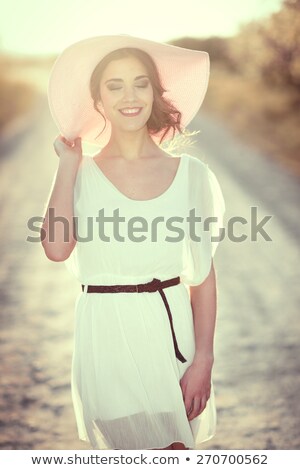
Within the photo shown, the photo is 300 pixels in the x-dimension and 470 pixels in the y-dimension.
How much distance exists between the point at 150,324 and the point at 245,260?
5.44 m

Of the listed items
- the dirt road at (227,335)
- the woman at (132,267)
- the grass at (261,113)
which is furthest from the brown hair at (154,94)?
the grass at (261,113)

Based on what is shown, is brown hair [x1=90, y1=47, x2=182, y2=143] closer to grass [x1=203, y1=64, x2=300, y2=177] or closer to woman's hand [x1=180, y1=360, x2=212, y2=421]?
woman's hand [x1=180, y1=360, x2=212, y2=421]

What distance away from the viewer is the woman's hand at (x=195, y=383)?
2344 millimetres

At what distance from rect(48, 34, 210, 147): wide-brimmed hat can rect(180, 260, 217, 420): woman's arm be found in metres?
0.49

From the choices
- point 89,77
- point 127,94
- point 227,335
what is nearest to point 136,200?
point 127,94

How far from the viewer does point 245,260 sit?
25.3 ft

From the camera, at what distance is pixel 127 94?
7.57 ft

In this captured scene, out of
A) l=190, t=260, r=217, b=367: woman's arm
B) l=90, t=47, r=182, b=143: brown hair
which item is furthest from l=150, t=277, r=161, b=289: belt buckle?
l=90, t=47, r=182, b=143: brown hair

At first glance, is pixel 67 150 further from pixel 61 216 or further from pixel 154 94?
pixel 154 94

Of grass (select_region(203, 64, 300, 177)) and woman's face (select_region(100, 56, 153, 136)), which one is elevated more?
grass (select_region(203, 64, 300, 177))

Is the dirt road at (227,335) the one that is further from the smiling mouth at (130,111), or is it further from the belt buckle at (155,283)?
the smiling mouth at (130,111)

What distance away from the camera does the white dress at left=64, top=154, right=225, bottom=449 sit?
2318 millimetres

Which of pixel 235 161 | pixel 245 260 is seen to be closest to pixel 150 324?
pixel 245 260

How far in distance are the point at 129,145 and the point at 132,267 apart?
0.34 meters
